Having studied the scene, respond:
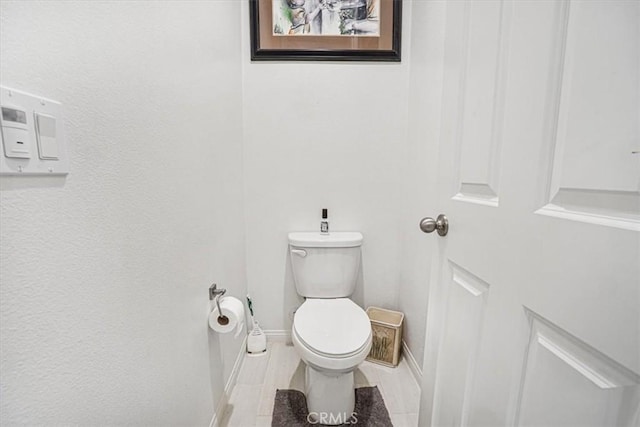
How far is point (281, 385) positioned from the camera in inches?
58.1

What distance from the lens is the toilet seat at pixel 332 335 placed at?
1092 mm

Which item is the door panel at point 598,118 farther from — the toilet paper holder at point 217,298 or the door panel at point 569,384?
the toilet paper holder at point 217,298

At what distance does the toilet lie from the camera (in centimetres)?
112

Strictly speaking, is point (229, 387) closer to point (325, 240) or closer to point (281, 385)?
point (281, 385)

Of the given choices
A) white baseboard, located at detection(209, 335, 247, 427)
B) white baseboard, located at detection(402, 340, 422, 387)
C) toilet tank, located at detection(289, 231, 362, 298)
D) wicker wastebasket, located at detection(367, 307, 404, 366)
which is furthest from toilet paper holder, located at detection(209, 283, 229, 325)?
white baseboard, located at detection(402, 340, 422, 387)

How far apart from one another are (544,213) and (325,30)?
1.56 m

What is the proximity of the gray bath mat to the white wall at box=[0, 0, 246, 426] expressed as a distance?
0.36 m

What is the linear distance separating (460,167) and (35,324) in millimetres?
886

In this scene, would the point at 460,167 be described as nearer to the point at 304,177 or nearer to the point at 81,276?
the point at 81,276

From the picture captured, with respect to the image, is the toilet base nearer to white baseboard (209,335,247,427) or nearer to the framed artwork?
white baseboard (209,335,247,427)

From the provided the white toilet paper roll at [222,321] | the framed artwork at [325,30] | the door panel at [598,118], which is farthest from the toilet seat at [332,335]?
the framed artwork at [325,30]

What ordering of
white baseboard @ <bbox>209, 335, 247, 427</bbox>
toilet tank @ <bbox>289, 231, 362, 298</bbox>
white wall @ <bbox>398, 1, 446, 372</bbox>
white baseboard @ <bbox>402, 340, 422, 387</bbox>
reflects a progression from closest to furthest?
white baseboard @ <bbox>209, 335, 247, 427</bbox> < white wall @ <bbox>398, 1, 446, 372</bbox> < white baseboard @ <bbox>402, 340, 422, 387</bbox> < toilet tank @ <bbox>289, 231, 362, 298</bbox>

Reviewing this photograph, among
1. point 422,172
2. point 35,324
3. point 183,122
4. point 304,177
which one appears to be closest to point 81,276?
point 35,324
